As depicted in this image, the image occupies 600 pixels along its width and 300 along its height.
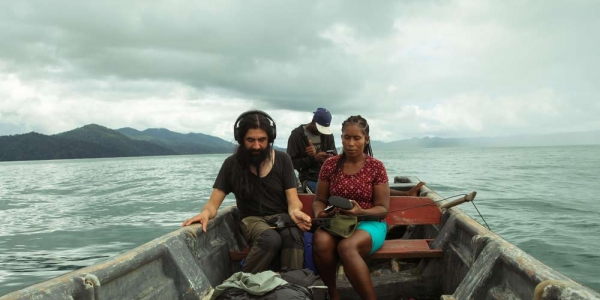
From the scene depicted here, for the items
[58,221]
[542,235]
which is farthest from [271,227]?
[58,221]

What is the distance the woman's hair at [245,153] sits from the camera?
3756mm

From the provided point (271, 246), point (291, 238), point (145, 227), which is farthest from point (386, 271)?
point (145, 227)

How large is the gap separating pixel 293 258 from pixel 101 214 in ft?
48.8

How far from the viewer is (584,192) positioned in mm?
19188

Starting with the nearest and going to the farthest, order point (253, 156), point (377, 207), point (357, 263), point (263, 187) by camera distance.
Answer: point (357, 263)
point (377, 207)
point (253, 156)
point (263, 187)

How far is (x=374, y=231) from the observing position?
365 cm

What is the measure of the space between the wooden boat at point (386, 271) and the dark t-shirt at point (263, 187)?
1.28 ft

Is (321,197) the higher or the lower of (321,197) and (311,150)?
the lower

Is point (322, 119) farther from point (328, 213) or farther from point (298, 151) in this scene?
point (328, 213)

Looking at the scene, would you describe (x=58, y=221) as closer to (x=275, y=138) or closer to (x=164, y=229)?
(x=164, y=229)

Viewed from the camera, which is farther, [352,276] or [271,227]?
[271,227]

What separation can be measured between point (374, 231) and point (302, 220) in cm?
65

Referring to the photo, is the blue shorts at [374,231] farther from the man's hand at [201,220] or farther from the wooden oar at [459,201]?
the man's hand at [201,220]

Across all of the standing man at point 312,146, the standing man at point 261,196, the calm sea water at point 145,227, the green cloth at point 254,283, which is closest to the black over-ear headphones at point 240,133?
the standing man at point 261,196
